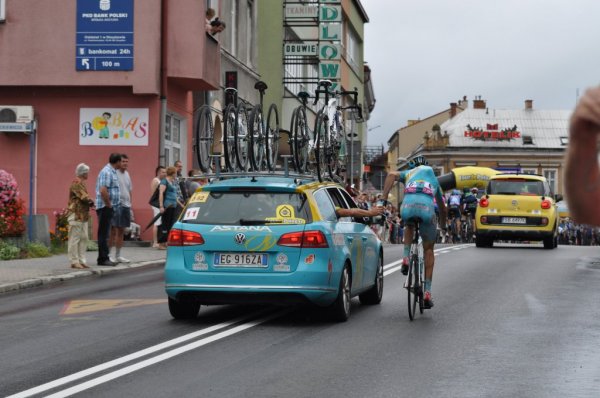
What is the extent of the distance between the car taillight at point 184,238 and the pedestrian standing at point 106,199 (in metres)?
8.04

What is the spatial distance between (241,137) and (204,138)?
56cm

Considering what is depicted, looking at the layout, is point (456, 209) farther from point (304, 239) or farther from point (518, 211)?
point (304, 239)

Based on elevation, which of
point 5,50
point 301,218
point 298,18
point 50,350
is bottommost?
point 50,350

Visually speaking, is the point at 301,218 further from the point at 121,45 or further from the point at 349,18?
the point at 349,18

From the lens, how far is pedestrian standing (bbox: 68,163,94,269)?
1895cm

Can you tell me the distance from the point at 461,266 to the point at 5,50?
13310 millimetres

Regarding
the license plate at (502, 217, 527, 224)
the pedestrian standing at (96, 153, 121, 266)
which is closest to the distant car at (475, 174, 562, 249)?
the license plate at (502, 217, 527, 224)

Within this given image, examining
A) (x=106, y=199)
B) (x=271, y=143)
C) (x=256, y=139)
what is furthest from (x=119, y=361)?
(x=106, y=199)

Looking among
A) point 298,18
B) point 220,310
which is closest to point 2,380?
point 220,310

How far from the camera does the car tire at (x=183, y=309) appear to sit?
12102 millimetres

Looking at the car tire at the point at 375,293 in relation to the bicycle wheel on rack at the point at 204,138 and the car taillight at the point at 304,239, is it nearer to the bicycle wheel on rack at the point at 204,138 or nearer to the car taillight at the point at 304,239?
the car taillight at the point at 304,239

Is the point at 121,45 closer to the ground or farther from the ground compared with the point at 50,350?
farther from the ground

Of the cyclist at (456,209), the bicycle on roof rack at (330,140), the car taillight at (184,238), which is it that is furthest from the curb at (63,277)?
the cyclist at (456,209)

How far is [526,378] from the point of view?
8.40m
